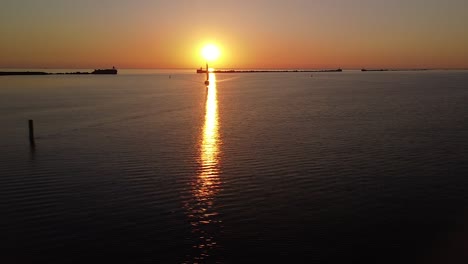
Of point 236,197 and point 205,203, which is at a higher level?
point 236,197

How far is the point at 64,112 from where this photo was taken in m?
68.5

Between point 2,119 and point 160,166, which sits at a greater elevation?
point 2,119

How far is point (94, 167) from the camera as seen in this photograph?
30.3 m

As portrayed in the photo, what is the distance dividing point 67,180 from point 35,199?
413cm

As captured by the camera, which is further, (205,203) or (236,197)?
(236,197)

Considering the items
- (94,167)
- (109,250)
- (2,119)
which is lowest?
(109,250)

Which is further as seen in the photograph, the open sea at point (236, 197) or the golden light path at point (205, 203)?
the golden light path at point (205, 203)

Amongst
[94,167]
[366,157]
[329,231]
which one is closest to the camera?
[329,231]

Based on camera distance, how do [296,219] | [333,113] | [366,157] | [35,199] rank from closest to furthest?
[296,219]
[35,199]
[366,157]
[333,113]

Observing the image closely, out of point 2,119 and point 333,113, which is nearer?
point 2,119

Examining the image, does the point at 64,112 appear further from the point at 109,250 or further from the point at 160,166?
the point at 109,250

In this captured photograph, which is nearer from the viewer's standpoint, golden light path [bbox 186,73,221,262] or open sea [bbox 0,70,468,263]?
open sea [bbox 0,70,468,263]

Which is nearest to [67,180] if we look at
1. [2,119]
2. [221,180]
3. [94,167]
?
[94,167]

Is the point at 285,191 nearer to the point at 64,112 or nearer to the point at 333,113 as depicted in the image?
the point at 333,113
